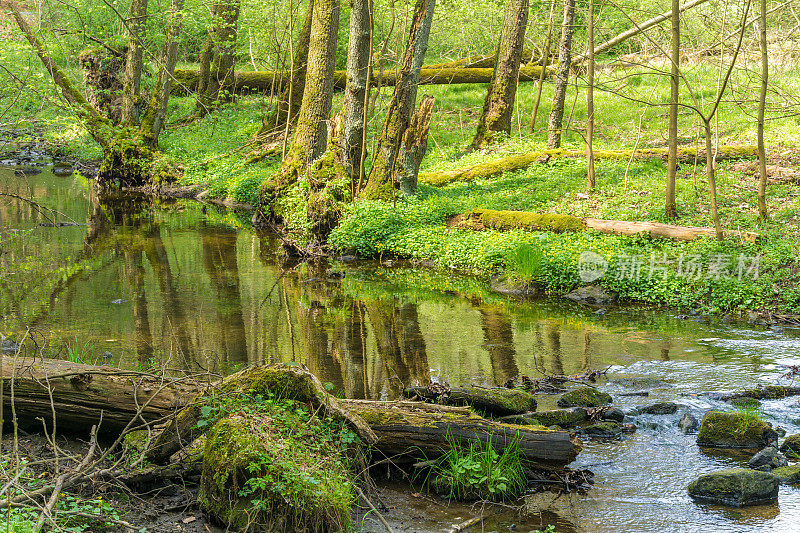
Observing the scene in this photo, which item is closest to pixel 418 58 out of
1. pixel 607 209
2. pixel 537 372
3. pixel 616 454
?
pixel 607 209

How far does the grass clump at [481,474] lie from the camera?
5.18 m

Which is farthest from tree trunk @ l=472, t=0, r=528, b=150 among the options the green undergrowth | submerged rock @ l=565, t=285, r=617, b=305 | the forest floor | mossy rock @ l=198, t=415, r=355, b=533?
mossy rock @ l=198, t=415, r=355, b=533

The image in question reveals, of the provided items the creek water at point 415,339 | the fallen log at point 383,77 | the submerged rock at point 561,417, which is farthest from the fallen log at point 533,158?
the submerged rock at point 561,417

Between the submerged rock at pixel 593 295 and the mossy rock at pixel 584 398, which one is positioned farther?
the submerged rock at pixel 593 295

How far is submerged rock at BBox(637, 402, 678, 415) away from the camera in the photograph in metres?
6.68

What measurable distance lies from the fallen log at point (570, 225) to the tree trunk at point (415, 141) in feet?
5.50

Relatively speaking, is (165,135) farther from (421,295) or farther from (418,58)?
(421,295)

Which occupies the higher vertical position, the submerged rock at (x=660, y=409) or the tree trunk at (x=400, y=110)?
the tree trunk at (x=400, y=110)

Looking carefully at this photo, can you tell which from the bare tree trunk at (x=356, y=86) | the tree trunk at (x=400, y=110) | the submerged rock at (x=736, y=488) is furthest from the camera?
the bare tree trunk at (x=356, y=86)

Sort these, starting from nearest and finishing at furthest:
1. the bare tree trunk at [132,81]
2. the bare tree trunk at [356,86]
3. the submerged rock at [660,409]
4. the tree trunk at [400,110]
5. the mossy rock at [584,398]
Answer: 1. the submerged rock at [660,409]
2. the mossy rock at [584,398]
3. the tree trunk at [400,110]
4. the bare tree trunk at [356,86]
5. the bare tree trunk at [132,81]

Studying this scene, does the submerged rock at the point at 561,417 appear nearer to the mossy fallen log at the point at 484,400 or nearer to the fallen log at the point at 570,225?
the mossy fallen log at the point at 484,400

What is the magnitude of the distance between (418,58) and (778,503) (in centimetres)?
1177

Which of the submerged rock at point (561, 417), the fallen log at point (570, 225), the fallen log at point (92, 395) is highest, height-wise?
the fallen log at point (570, 225)

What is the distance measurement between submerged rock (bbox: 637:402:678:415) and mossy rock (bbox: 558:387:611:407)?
36 cm
